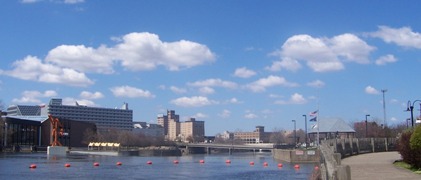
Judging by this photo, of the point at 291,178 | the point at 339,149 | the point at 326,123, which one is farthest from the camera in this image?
the point at 326,123

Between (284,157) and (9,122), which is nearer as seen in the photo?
(284,157)

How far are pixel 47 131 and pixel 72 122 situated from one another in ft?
31.7

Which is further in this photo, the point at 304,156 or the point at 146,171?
the point at 304,156

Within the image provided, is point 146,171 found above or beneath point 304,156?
beneath

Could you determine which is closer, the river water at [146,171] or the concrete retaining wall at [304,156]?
the river water at [146,171]

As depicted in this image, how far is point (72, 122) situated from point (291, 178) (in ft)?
463

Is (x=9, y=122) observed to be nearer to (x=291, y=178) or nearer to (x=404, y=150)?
(x=291, y=178)

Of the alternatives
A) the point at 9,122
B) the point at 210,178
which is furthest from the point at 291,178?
the point at 9,122

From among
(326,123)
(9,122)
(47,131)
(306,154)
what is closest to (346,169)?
(306,154)

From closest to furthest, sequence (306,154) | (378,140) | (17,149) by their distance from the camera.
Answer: (378,140), (306,154), (17,149)

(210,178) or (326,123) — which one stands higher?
(326,123)

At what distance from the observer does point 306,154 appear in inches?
2832

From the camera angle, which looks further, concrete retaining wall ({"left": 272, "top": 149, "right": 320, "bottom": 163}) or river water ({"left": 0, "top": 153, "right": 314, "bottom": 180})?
concrete retaining wall ({"left": 272, "top": 149, "right": 320, "bottom": 163})

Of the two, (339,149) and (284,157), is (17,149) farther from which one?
(339,149)
